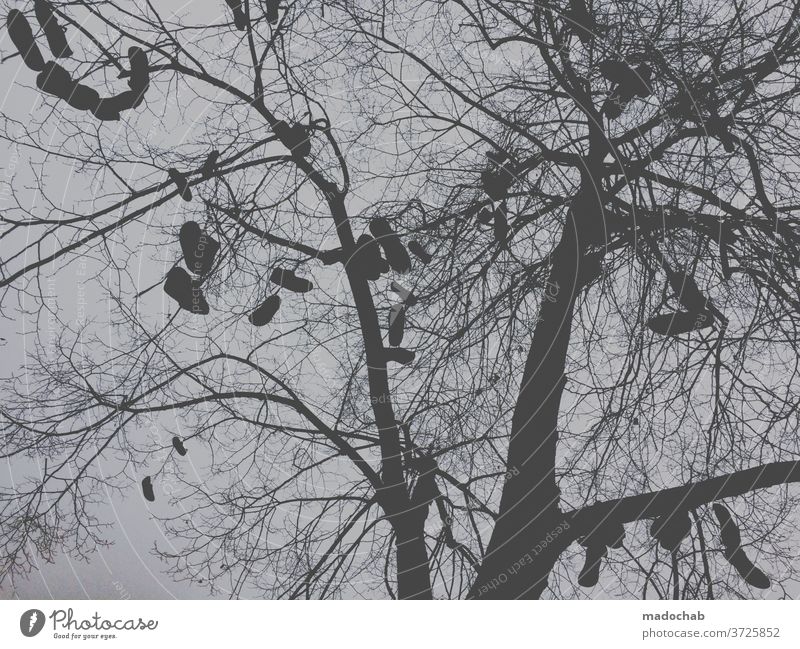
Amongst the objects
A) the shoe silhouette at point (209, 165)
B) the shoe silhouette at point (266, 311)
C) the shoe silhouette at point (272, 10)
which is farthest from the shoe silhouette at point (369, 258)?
the shoe silhouette at point (272, 10)

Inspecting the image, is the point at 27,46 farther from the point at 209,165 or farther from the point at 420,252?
the point at 420,252

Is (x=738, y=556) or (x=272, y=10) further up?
(x=272, y=10)

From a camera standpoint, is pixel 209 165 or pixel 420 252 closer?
pixel 209 165

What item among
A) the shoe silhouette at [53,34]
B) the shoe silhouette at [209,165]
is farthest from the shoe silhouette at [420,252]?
the shoe silhouette at [53,34]

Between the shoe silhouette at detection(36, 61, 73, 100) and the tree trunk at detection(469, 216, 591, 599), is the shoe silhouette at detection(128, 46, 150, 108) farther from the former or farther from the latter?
the tree trunk at detection(469, 216, 591, 599)

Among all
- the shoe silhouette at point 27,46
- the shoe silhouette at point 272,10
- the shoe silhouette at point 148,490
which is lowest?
the shoe silhouette at point 148,490

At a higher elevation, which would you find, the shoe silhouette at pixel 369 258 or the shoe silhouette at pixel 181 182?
the shoe silhouette at pixel 181 182

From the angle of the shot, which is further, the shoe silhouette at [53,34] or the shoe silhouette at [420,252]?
the shoe silhouette at [420,252]

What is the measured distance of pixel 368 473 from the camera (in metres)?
3.23

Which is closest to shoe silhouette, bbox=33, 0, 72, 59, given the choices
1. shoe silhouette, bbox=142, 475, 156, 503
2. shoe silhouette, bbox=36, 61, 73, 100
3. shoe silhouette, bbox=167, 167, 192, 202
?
shoe silhouette, bbox=36, 61, 73, 100
